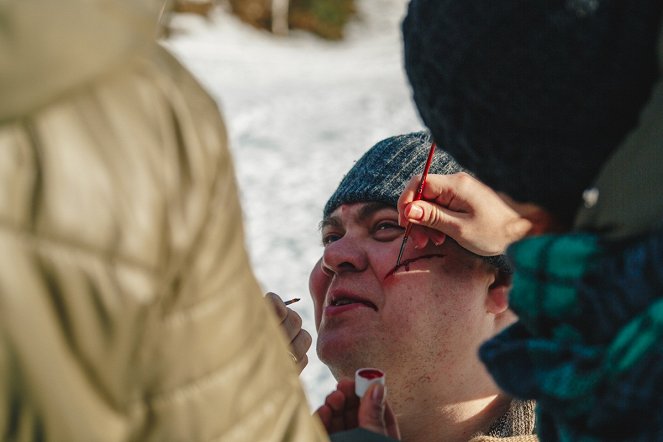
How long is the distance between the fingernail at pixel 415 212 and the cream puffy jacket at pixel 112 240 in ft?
4.24

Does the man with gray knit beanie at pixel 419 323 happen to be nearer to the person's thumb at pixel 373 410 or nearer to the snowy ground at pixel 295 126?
the person's thumb at pixel 373 410

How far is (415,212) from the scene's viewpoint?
200cm

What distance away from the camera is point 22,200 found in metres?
0.60

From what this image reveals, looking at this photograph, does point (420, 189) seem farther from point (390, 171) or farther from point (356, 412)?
point (356, 412)

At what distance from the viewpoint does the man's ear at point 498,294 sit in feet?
7.61

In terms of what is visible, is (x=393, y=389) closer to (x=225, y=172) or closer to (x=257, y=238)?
(x=225, y=172)

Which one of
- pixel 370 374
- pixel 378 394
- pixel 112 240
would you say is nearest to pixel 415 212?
pixel 370 374

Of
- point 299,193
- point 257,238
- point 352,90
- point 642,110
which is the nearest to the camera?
point 642,110

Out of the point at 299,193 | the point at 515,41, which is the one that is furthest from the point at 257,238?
the point at 515,41

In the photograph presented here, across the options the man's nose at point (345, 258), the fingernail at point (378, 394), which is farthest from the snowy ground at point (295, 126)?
the fingernail at point (378, 394)

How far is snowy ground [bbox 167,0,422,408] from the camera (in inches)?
184

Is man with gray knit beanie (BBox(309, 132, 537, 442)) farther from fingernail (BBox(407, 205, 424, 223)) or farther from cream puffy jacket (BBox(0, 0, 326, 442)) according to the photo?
cream puffy jacket (BBox(0, 0, 326, 442))

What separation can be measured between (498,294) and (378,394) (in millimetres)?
1082

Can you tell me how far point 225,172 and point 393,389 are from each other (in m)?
1.63
